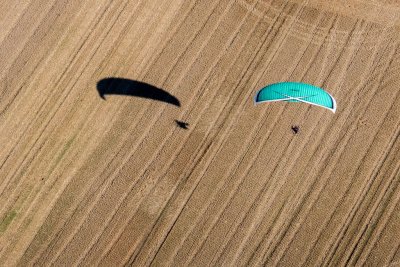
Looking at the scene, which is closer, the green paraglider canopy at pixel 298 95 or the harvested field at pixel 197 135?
the green paraglider canopy at pixel 298 95

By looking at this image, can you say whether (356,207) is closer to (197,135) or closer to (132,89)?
(197,135)

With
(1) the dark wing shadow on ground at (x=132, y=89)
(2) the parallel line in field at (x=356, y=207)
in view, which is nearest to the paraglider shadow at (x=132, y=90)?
(1) the dark wing shadow on ground at (x=132, y=89)

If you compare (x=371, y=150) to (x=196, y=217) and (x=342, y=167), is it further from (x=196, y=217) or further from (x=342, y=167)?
(x=196, y=217)

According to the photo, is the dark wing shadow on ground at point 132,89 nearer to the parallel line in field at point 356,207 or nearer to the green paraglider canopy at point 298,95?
the green paraglider canopy at point 298,95

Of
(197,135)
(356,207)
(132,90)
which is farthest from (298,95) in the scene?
(132,90)

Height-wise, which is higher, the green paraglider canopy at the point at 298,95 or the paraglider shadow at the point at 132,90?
the green paraglider canopy at the point at 298,95
